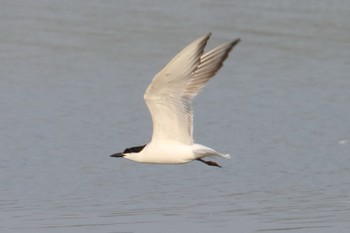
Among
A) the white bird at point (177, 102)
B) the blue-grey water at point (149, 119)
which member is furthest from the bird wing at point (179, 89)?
the blue-grey water at point (149, 119)

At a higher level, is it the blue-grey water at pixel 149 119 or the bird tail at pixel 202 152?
the blue-grey water at pixel 149 119

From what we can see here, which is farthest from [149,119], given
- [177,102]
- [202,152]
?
[202,152]

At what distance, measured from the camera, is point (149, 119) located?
11344 mm

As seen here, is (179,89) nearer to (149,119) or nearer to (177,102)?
(177,102)

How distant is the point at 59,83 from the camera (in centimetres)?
1235

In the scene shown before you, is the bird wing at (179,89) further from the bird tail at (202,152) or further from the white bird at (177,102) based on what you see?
the bird tail at (202,152)

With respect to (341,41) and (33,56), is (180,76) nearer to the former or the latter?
(33,56)

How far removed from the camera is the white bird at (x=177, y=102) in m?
7.75

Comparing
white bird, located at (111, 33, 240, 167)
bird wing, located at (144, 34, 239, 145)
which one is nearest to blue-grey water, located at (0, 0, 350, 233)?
white bird, located at (111, 33, 240, 167)

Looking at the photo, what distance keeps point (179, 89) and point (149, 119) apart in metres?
3.44

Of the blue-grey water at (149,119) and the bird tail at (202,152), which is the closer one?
the bird tail at (202,152)

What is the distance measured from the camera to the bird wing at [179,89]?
25.3ft

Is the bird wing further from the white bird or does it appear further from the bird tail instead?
the bird tail

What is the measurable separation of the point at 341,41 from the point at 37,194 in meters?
6.15
